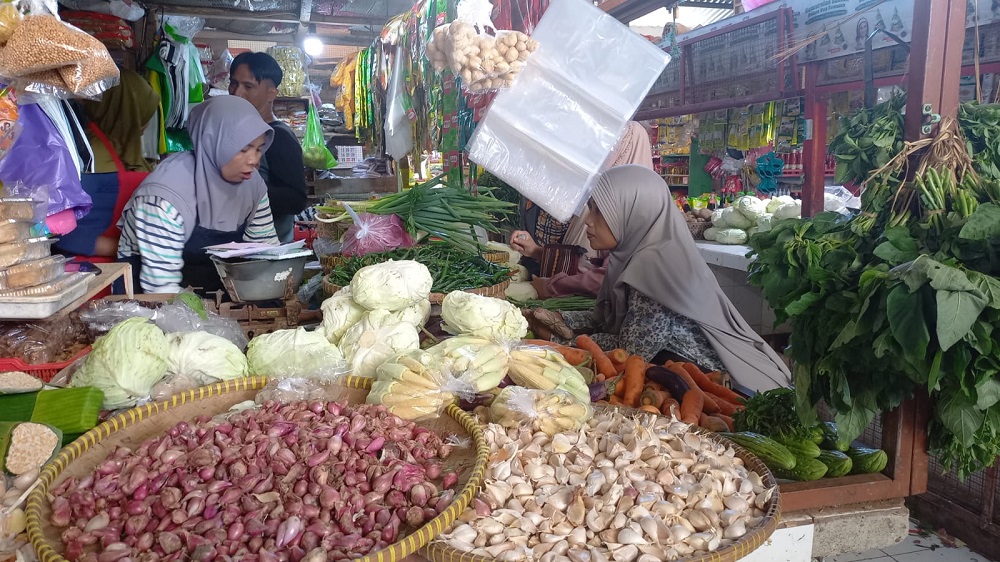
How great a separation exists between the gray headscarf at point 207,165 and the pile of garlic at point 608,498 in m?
2.59

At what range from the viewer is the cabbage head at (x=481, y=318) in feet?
7.41

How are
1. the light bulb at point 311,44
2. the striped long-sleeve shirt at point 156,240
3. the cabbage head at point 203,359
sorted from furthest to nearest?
1. the light bulb at point 311,44
2. the striped long-sleeve shirt at point 156,240
3. the cabbage head at point 203,359

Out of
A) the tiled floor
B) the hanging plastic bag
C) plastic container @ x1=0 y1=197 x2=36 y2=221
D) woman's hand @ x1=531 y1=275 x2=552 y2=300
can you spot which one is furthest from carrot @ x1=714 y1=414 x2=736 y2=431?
the hanging plastic bag

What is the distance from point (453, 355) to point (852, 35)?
14.5ft

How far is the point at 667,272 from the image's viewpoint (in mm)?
3262

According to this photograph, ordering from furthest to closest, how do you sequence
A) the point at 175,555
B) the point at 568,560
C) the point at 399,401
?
the point at 399,401 < the point at 568,560 < the point at 175,555

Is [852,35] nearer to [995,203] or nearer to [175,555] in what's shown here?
[995,203]

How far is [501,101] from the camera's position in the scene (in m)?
2.55

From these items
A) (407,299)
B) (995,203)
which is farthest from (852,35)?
(407,299)

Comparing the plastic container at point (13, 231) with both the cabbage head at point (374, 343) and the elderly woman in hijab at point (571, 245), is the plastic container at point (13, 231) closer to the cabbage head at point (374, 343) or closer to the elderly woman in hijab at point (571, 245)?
the cabbage head at point (374, 343)

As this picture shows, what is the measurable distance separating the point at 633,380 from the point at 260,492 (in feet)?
5.19

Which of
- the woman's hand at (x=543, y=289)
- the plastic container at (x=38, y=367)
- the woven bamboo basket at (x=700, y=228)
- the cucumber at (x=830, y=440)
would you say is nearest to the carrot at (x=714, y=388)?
the cucumber at (x=830, y=440)

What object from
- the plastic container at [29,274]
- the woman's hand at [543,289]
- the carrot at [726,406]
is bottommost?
the carrot at [726,406]

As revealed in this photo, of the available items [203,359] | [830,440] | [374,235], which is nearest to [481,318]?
[203,359]
